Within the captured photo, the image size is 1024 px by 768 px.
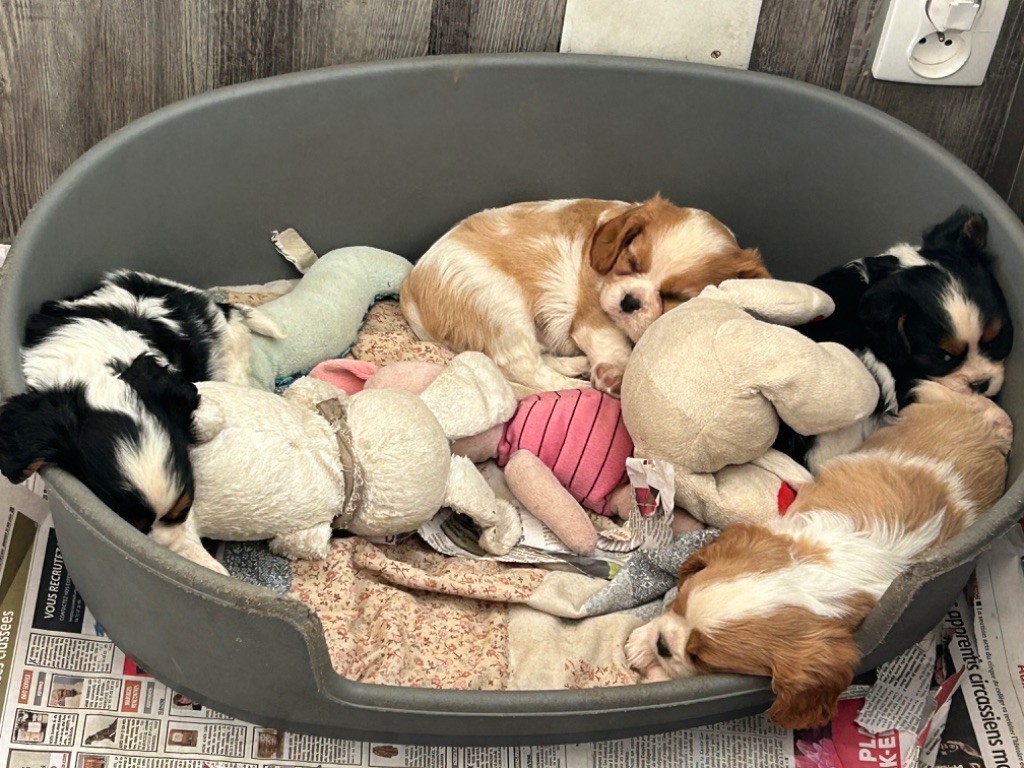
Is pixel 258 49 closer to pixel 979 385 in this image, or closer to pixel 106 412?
pixel 106 412

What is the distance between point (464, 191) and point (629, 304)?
1.75 feet

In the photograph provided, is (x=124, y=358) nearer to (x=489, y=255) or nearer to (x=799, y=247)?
(x=489, y=255)

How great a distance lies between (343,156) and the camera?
7.38ft

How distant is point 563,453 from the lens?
1.99m

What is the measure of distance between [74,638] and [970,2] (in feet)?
7.19

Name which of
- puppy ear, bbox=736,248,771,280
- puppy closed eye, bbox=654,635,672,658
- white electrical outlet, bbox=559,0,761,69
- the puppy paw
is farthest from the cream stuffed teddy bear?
white electrical outlet, bbox=559,0,761,69

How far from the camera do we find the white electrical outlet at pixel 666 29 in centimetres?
221

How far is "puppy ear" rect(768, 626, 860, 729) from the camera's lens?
1505mm

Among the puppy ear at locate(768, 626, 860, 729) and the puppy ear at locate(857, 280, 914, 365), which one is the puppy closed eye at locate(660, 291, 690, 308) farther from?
the puppy ear at locate(768, 626, 860, 729)

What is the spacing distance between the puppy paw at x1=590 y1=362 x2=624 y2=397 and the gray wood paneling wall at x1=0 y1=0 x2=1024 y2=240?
2.47ft

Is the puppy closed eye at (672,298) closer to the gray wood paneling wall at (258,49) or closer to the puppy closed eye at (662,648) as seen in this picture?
the gray wood paneling wall at (258,49)

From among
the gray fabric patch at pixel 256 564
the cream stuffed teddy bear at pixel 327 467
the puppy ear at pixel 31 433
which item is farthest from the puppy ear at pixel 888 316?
the puppy ear at pixel 31 433

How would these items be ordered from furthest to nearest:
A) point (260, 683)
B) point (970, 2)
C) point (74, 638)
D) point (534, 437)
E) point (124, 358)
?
point (970, 2)
point (534, 437)
point (74, 638)
point (124, 358)
point (260, 683)

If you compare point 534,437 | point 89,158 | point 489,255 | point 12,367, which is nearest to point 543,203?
point 489,255
